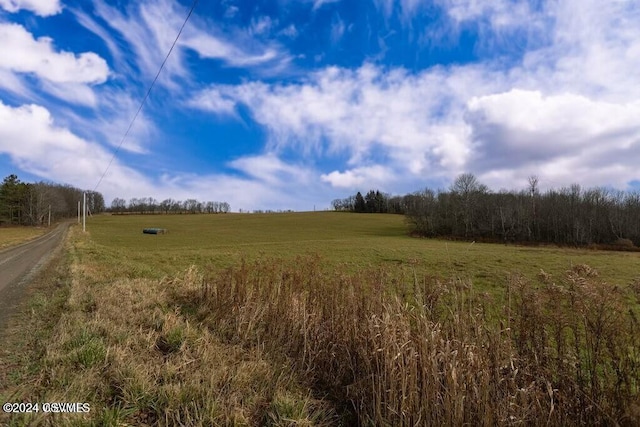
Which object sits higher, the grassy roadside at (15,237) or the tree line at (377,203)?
the tree line at (377,203)

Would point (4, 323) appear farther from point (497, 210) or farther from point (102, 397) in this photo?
point (497, 210)

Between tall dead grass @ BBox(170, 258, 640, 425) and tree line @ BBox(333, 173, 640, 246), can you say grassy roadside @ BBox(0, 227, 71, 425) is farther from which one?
tree line @ BBox(333, 173, 640, 246)

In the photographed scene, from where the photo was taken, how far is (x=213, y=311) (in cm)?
708

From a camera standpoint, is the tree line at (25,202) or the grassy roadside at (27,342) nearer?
the grassy roadside at (27,342)

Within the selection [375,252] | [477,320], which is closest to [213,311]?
[477,320]

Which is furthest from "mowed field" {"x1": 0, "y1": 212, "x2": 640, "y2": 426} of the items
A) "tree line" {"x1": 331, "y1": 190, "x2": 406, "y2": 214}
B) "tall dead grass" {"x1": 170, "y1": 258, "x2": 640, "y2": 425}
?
"tree line" {"x1": 331, "y1": 190, "x2": 406, "y2": 214}

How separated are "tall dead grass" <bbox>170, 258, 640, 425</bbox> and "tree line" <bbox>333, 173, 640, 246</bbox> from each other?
6625cm

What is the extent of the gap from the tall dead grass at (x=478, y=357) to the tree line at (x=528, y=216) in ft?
217

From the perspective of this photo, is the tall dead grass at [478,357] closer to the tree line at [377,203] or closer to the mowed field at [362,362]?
the mowed field at [362,362]

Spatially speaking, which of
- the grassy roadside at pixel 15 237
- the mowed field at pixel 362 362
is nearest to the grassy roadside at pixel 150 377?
the mowed field at pixel 362 362

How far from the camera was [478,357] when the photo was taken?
143 inches

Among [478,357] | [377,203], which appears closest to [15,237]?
[478,357]

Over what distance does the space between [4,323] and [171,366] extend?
4.91 m

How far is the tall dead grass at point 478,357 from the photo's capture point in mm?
3299
